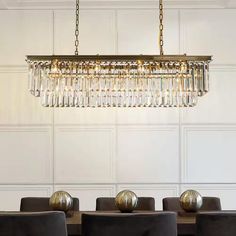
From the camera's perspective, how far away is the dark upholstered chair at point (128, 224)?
2498 mm

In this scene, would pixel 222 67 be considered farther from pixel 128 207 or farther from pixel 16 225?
pixel 16 225

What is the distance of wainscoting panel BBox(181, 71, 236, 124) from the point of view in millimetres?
5016

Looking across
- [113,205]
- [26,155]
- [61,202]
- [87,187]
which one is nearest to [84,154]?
[87,187]

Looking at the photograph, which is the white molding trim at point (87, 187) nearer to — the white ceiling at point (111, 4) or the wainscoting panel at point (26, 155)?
the wainscoting panel at point (26, 155)

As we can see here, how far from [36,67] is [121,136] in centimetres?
159

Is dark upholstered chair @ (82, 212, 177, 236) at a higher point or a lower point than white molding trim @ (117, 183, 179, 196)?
higher

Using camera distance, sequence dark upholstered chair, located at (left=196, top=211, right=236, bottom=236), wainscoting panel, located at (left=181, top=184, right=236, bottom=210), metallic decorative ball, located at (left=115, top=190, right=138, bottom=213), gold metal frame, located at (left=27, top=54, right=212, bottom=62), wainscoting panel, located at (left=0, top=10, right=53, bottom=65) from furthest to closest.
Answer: wainscoting panel, located at (left=0, top=10, right=53, bottom=65) → wainscoting panel, located at (left=181, top=184, right=236, bottom=210) → gold metal frame, located at (left=27, top=54, right=212, bottom=62) → metallic decorative ball, located at (left=115, top=190, right=138, bottom=213) → dark upholstered chair, located at (left=196, top=211, right=236, bottom=236)

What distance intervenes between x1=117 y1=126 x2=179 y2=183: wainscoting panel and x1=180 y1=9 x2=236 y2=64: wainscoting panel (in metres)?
0.89

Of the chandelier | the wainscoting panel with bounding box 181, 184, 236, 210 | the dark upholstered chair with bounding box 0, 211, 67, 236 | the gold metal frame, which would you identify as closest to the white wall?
the wainscoting panel with bounding box 181, 184, 236, 210

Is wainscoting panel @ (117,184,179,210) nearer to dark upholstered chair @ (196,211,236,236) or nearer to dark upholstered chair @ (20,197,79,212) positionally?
dark upholstered chair @ (20,197,79,212)

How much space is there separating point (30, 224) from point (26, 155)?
2.59 metres

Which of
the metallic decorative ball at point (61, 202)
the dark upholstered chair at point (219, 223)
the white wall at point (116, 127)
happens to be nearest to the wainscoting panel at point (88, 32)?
the white wall at point (116, 127)

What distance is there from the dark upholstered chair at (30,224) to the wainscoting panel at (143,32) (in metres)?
2.87

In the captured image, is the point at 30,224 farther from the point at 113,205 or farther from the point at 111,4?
the point at 111,4
